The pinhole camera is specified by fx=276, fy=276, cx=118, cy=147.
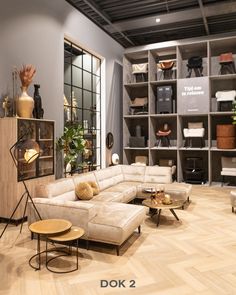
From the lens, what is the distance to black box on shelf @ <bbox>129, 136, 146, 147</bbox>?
7629mm

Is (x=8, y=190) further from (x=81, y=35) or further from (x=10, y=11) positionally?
(x=81, y=35)

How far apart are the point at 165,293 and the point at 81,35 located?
554 cm

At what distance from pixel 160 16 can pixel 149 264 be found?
18.1 ft

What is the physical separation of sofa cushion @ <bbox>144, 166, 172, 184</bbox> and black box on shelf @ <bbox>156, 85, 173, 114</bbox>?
2306 millimetres

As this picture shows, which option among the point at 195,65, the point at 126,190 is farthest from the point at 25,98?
the point at 195,65

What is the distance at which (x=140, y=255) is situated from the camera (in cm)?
294

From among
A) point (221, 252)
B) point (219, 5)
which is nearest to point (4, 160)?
point (221, 252)

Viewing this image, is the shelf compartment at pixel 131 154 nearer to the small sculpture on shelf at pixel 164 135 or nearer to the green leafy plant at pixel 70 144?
the small sculpture on shelf at pixel 164 135

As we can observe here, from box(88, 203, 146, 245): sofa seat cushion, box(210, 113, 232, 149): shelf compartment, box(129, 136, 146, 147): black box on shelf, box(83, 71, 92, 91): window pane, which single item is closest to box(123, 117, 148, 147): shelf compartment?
box(129, 136, 146, 147): black box on shelf

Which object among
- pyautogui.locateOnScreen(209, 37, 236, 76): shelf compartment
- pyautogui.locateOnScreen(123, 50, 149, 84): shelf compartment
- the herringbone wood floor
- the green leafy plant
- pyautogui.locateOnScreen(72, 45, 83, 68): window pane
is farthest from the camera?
pyautogui.locateOnScreen(123, 50, 149, 84): shelf compartment

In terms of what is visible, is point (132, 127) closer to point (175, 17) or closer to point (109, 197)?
point (175, 17)

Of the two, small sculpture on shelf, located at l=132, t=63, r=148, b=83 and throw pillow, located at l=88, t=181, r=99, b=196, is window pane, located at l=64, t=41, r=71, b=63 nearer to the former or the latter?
small sculpture on shelf, located at l=132, t=63, r=148, b=83

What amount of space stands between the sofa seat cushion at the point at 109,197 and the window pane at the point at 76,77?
3017 mm

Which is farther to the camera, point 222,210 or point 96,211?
point 222,210
